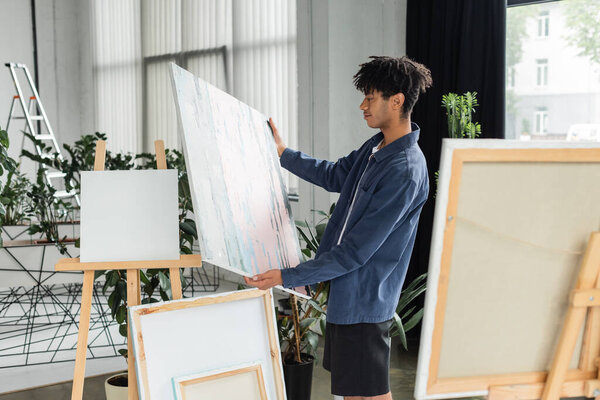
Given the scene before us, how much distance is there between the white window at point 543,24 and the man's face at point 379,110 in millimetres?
2105

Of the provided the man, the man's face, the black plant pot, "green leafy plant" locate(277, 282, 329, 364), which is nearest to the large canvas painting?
the man

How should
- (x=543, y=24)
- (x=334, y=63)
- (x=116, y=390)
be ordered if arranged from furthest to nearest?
(x=334, y=63) → (x=543, y=24) → (x=116, y=390)

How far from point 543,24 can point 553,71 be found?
0.27 meters

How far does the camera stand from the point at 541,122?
3.57 m

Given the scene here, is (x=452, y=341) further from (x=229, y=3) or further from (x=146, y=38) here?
(x=146, y=38)

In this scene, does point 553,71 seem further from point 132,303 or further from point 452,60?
point 132,303

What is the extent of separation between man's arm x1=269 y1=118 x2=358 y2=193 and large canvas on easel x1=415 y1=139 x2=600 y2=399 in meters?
0.94

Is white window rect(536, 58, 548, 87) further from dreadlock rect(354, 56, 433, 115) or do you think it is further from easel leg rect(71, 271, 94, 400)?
easel leg rect(71, 271, 94, 400)

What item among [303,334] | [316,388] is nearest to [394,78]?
[303,334]

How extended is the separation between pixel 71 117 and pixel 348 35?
14.8 ft

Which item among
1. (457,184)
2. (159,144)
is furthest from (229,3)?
(457,184)

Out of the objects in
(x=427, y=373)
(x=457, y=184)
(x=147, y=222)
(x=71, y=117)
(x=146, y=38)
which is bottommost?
(x=427, y=373)

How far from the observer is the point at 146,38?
6594mm

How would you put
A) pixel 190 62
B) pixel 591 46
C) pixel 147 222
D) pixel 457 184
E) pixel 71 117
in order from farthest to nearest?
pixel 71 117, pixel 190 62, pixel 591 46, pixel 147 222, pixel 457 184
